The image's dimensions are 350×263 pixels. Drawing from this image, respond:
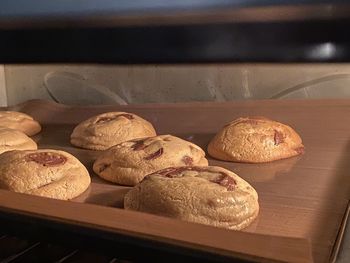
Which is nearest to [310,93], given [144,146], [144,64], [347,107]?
[347,107]

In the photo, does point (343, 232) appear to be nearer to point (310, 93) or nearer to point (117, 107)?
point (310, 93)

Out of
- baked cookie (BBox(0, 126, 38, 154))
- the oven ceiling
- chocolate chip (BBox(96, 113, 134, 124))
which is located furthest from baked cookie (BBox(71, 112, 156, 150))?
the oven ceiling

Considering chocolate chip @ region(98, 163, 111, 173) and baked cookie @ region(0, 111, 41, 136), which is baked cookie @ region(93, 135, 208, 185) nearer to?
chocolate chip @ region(98, 163, 111, 173)

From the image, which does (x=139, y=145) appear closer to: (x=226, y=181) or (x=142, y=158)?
(x=142, y=158)

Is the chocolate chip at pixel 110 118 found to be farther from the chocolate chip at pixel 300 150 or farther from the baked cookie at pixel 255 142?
the chocolate chip at pixel 300 150

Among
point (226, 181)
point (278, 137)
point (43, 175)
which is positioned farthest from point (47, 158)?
point (278, 137)

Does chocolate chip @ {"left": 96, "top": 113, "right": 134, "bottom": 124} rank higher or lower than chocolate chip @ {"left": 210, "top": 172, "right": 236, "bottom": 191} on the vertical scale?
lower

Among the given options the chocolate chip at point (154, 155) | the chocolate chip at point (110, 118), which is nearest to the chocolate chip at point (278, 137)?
the chocolate chip at point (154, 155)
